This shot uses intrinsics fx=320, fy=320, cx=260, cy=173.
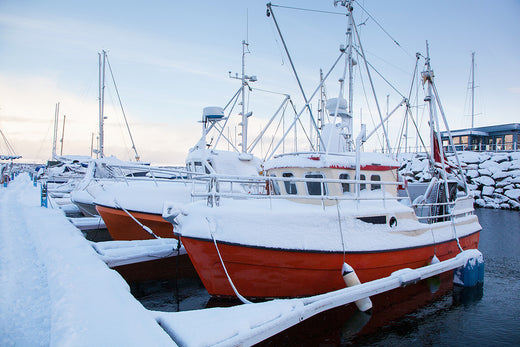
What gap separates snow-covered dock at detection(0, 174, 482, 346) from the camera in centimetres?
414

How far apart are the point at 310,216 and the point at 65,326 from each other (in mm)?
4633

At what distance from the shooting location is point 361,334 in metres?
6.67

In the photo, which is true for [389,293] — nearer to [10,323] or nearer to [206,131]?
[10,323]

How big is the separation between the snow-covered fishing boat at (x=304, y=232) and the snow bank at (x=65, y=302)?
6.16 ft

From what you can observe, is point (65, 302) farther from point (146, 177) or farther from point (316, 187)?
point (146, 177)

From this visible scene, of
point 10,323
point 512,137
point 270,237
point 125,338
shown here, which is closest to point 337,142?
point 270,237

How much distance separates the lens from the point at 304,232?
6703mm

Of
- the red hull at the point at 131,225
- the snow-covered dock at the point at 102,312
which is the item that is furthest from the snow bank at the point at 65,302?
the red hull at the point at 131,225

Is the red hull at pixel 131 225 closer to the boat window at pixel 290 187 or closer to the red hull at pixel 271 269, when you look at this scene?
the red hull at pixel 271 269

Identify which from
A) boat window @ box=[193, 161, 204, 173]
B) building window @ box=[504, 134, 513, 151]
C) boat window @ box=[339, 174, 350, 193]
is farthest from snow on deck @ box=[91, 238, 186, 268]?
building window @ box=[504, 134, 513, 151]

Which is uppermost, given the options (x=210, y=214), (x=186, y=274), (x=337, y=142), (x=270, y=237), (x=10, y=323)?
(x=337, y=142)

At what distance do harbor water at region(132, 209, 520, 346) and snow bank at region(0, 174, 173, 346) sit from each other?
2.43 meters

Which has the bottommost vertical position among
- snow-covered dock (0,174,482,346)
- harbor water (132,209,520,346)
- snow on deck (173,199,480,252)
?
harbor water (132,209,520,346)

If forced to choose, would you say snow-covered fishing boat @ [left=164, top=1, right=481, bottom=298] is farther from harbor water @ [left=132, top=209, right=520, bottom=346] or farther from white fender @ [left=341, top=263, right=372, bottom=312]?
harbor water @ [left=132, top=209, right=520, bottom=346]
